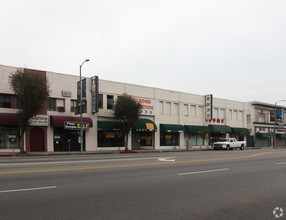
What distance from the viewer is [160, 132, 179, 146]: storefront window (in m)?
40.7

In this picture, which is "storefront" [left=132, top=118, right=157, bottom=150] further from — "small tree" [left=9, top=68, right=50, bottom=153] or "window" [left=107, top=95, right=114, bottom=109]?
"small tree" [left=9, top=68, right=50, bottom=153]

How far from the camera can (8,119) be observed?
26719 millimetres

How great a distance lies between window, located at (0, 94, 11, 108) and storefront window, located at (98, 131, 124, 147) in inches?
413

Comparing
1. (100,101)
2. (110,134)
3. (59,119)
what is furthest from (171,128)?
(59,119)

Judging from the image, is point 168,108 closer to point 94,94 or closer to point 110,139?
point 110,139

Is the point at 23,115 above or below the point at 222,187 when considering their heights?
above

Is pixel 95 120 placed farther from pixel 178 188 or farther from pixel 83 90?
pixel 178 188

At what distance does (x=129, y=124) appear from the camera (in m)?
32.2

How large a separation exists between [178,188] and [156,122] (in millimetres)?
30992

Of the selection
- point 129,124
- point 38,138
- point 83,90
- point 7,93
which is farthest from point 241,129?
point 7,93

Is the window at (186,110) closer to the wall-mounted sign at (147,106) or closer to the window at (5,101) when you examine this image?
the wall-mounted sign at (147,106)

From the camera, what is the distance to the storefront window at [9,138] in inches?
1078

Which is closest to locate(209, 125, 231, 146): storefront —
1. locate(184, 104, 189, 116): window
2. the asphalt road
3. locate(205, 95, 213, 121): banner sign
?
locate(205, 95, 213, 121): banner sign

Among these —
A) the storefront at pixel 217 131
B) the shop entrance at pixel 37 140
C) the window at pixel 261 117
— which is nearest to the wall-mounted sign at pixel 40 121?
the shop entrance at pixel 37 140
